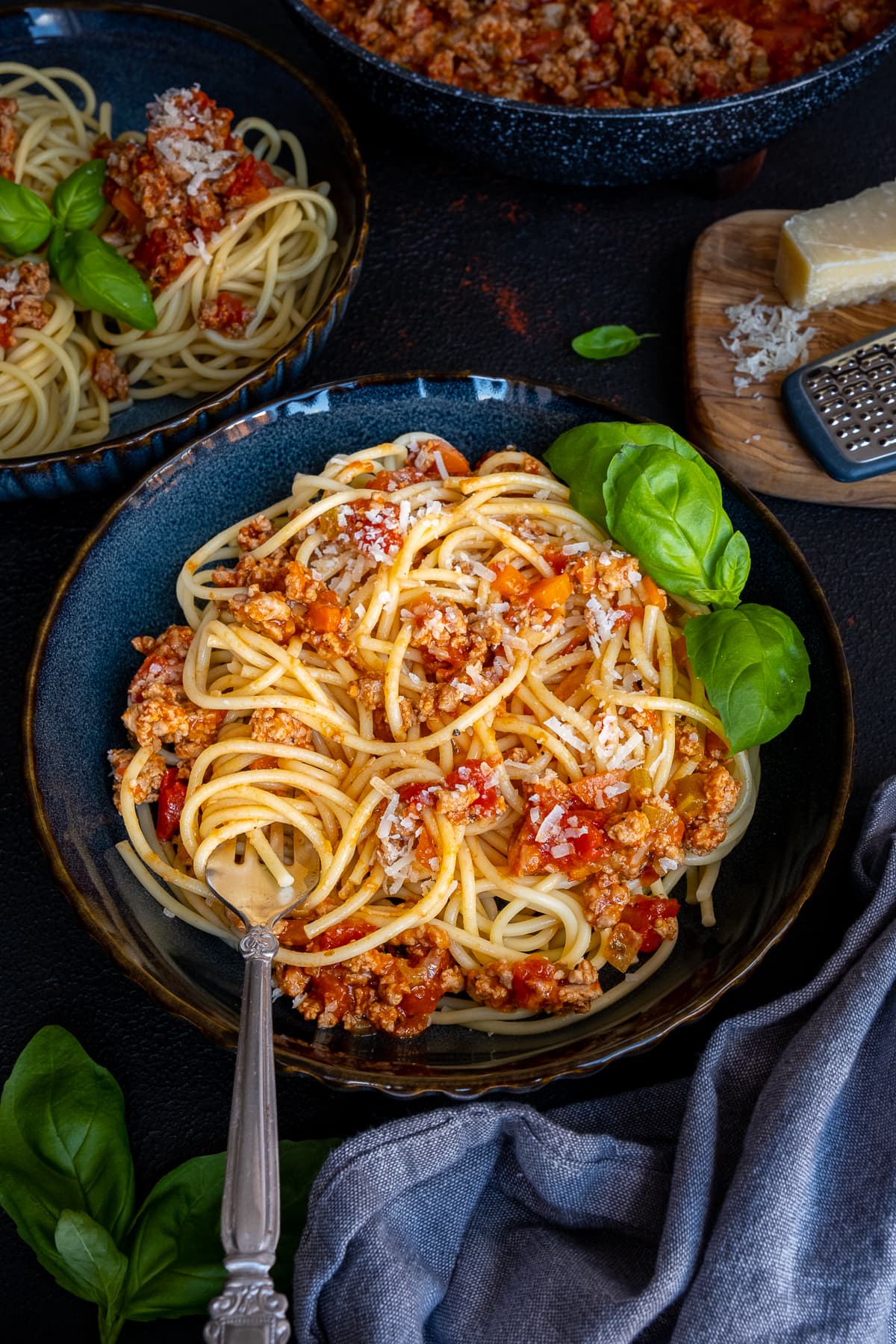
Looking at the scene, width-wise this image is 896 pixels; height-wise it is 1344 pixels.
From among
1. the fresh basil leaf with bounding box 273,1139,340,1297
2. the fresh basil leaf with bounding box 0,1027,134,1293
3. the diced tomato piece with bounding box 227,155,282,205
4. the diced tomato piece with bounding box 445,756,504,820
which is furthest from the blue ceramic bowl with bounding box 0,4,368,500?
the fresh basil leaf with bounding box 273,1139,340,1297

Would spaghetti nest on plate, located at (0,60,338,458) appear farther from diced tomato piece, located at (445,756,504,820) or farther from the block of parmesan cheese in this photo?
diced tomato piece, located at (445,756,504,820)

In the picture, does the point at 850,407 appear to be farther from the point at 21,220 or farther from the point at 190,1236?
the point at 190,1236

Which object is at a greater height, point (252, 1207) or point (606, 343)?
point (606, 343)

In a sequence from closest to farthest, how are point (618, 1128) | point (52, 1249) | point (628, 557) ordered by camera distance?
point (52, 1249)
point (618, 1128)
point (628, 557)

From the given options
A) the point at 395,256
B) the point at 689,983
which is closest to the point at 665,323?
the point at 395,256

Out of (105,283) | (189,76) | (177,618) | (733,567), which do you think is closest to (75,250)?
(105,283)

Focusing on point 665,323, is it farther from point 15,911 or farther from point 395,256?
point 15,911
